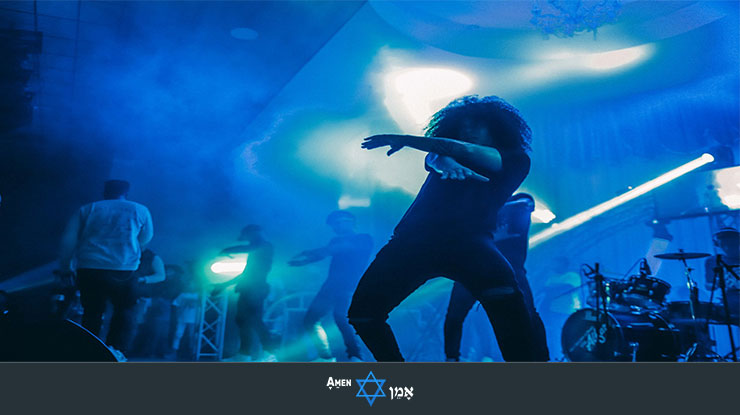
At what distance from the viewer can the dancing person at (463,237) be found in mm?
1457

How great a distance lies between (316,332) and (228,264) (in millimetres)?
365

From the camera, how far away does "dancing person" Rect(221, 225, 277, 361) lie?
1.47 metres

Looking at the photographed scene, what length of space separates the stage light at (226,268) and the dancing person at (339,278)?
6.5 inches

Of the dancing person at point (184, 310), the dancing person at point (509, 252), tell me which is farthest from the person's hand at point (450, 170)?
the dancing person at point (184, 310)

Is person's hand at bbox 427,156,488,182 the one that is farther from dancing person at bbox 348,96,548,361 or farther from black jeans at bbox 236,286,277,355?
black jeans at bbox 236,286,277,355

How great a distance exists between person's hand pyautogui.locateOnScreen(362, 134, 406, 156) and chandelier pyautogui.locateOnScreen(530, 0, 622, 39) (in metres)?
0.65

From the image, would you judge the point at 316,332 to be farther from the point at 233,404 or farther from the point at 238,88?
the point at 238,88

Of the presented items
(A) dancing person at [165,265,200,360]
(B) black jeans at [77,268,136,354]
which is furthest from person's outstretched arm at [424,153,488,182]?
(B) black jeans at [77,268,136,354]

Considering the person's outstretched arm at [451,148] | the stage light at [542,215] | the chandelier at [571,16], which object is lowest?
the stage light at [542,215]

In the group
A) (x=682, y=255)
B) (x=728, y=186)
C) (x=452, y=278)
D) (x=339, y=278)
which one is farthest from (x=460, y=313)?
(x=728, y=186)

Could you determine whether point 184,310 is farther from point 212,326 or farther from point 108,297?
point 108,297

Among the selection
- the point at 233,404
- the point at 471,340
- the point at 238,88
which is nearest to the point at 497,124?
the point at 471,340

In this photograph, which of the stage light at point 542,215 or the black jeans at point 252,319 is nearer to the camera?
the black jeans at point 252,319

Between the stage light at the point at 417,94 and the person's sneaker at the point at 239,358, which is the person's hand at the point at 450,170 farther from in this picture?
the person's sneaker at the point at 239,358
